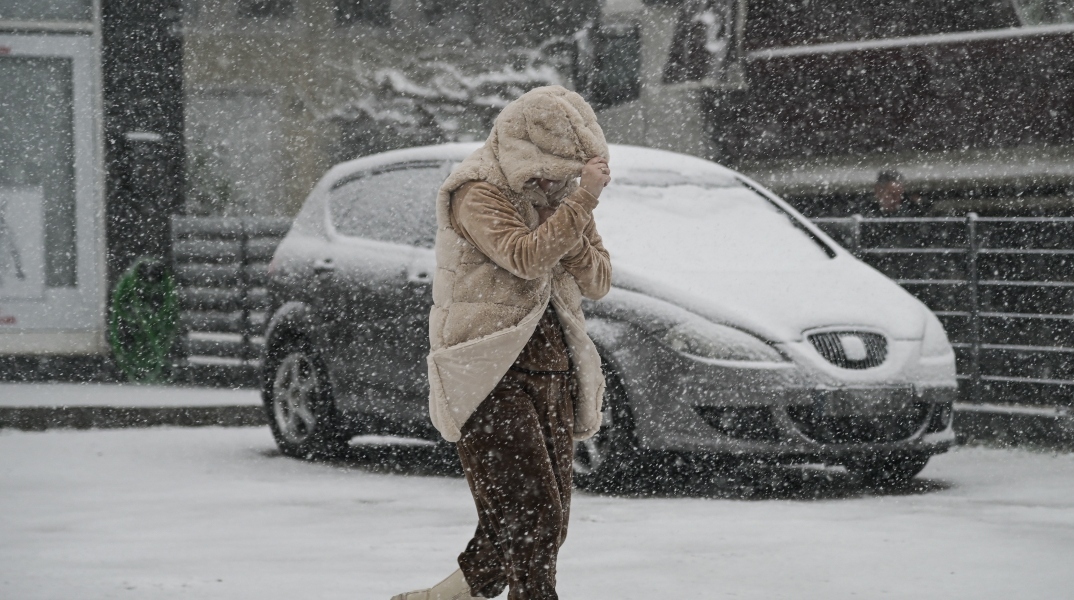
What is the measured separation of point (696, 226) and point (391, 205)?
1.68 m

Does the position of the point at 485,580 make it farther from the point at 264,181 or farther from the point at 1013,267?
the point at 264,181

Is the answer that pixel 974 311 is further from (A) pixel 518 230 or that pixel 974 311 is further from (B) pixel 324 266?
(A) pixel 518 230

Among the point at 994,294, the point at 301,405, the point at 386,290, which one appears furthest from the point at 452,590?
the point at 994,294

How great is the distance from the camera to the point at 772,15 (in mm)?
16641

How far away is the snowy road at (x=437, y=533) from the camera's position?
638 centimetres

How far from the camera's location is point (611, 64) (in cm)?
2125

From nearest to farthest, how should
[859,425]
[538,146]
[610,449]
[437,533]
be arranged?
1. [538,146]
2. [437,533]
3. [610,449]
4. [859,425]

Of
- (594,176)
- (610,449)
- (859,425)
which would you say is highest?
(594,176)

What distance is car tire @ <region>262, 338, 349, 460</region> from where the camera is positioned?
984 cm

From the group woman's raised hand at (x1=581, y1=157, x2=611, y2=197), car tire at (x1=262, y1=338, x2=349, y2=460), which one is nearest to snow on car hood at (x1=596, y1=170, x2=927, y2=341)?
car tire at (x1=262, y1=338, x2=349, y2=460)

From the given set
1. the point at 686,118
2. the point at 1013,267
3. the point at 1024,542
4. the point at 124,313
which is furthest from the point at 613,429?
the point at 686,118

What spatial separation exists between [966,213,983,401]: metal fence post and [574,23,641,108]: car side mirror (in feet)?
26.8

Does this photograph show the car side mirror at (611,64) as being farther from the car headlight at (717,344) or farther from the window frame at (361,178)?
the car headlight at (717,344)

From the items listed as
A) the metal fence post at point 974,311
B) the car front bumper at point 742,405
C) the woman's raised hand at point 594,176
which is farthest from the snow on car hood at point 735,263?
the woman's raised hand at point 594,176
